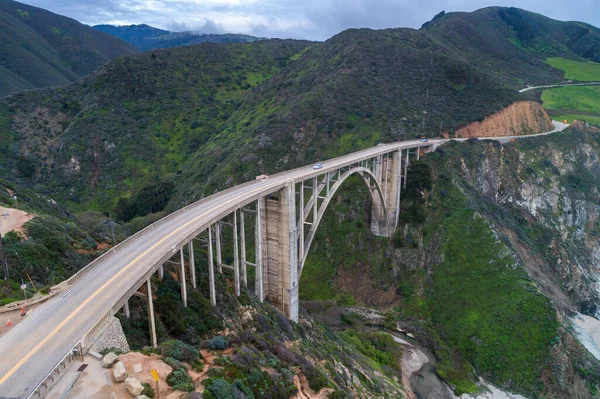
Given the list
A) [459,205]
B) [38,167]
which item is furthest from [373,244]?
[38,167]

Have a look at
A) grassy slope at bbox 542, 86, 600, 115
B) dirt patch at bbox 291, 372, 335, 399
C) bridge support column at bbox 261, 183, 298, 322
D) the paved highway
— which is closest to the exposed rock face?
grassy slope at bbox 542, 86, 600, 115

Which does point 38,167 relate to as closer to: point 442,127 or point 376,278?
point 376,278

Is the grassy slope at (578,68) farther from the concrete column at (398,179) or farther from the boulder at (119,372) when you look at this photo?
the boulder at (119,372)

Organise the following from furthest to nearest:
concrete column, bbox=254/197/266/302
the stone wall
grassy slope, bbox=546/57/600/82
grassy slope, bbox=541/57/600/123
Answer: grassy slope, bbox=546/57/600/82
grassy slope, bbox=541/57/600/123
concrete column, bbox=254/197/266/302
the stone wall

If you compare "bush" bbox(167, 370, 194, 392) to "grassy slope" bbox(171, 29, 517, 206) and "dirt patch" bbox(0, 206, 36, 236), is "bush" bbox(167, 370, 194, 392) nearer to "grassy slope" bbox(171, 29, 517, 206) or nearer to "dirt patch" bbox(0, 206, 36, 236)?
"dirt patch" bbox(0, 206, 36, 236)

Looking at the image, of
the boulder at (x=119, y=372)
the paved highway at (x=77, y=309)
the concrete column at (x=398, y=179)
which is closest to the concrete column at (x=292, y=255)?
the paved highway at (x=77, y=309)

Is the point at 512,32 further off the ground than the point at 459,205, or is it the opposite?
the point at 512,32
